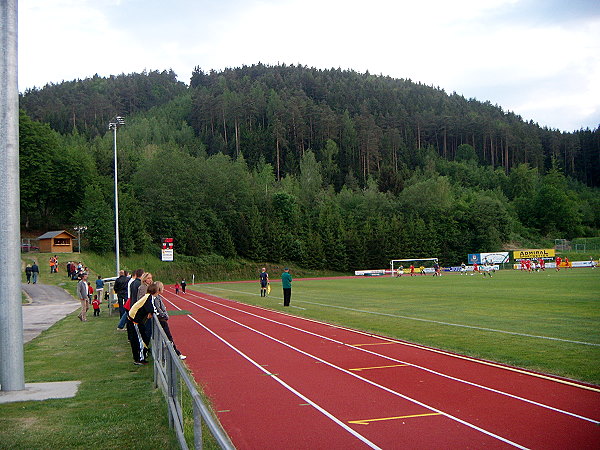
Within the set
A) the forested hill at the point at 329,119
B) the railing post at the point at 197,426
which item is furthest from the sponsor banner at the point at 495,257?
the railing post at the point at 197,426

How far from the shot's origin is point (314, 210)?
94.4m

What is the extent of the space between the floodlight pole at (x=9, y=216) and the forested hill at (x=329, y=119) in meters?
110

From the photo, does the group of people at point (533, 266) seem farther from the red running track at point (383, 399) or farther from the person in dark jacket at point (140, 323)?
the person in dark jacket at point (140, 323)

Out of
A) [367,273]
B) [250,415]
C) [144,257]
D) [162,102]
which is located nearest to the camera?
[250,415]

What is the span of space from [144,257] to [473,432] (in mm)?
63795

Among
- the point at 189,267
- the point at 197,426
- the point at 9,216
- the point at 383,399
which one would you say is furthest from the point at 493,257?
the point at 197,426

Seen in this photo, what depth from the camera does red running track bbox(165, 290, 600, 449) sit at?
259 inches

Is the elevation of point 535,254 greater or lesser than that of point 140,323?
lesser

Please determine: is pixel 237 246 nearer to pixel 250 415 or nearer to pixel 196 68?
pixel 250 415

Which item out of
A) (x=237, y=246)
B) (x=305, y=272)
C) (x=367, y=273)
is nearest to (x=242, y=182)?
(x=237, y=246)

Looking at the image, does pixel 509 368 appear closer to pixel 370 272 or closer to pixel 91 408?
A: pixel 91 408

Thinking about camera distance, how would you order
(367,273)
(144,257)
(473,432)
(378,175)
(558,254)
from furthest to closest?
(378,175) → (558,254) → (367,273) → (144,257) → (473,432)

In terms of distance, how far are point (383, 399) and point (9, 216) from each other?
6.59 metres

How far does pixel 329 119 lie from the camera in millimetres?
127312
